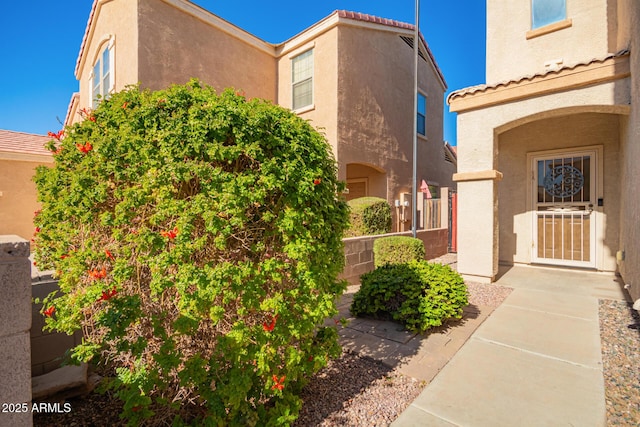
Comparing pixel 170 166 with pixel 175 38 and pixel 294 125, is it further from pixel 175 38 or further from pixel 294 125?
pixel 175 38

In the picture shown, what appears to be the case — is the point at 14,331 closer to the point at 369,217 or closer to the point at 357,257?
the point at 357,257

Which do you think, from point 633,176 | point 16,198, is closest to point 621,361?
point 633,176

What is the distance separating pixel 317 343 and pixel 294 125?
1.71 m

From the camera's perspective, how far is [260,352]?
190cm

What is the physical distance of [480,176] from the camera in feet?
19.6

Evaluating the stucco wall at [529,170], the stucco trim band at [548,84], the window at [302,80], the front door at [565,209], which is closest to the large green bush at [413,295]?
the stucco trim band at [548,84]

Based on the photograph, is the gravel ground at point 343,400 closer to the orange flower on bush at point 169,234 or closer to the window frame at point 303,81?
the orange flower on bush at point 169,234

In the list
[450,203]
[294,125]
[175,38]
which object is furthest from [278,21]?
[294,125]

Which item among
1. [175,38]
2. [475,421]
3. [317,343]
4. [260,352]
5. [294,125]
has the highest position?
[175,38]

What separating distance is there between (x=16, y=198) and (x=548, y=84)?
45.7 feet

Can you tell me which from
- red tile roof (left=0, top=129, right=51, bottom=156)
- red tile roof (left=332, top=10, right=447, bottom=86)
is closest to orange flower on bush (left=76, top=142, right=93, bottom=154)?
red tile roof (left=332, top=10, right=447, bottom=86)

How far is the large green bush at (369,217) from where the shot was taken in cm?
827

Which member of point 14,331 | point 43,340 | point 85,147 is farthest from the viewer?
point 43,340

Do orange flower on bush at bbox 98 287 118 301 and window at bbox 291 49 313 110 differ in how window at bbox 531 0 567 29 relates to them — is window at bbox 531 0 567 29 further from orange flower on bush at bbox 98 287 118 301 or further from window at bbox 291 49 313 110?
orange flower on bush at bbox 98 287 118 301
